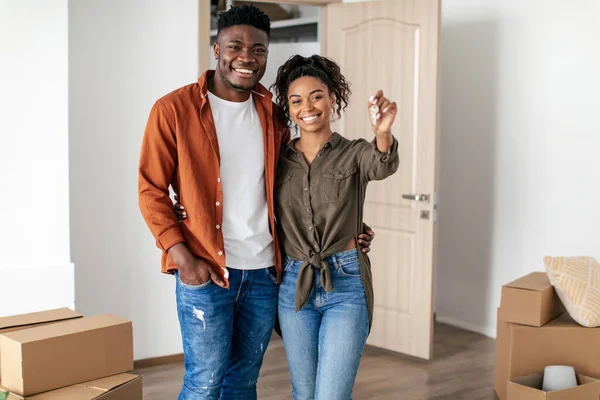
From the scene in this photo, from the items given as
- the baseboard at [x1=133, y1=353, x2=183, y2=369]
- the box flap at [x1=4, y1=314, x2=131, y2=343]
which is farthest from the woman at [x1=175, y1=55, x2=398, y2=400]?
the baseboard at [x1=133, y1=353, x2=183, y2=369]

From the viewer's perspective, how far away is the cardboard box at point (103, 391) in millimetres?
2045

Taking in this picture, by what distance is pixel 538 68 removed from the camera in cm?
405

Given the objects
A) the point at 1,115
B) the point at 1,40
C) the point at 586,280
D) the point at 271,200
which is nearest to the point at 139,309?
the point at 1,115

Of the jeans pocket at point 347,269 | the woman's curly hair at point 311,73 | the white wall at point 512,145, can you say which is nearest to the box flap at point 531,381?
the white wall at point 512,145

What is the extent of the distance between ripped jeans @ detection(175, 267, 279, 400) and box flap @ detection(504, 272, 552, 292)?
1455mm

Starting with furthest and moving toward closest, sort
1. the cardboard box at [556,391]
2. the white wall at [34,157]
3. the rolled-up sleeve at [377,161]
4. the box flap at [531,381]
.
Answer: the white wall at [34,157] < the box flap at [531,381] < the cardboard box at [556,391] < the rolled-up sleeve at [377,161]

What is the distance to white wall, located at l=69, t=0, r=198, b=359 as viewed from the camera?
348cm

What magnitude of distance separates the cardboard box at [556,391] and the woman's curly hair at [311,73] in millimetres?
1411

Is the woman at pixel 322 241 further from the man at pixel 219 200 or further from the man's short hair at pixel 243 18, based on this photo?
the man's short hair at pixel 243 18

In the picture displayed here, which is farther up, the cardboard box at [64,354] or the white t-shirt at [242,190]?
the white t-shirt at [242,190]

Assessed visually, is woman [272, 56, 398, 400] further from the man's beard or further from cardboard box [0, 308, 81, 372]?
cardboard box [0, 308, 81, 372]

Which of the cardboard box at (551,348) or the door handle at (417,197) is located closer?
the cardboard box at (551,348)

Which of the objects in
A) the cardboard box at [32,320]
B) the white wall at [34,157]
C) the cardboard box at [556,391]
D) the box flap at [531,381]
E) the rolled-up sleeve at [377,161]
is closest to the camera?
the rolled-up sleeve at [377,161]

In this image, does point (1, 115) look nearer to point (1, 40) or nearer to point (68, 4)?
point (1, 40)
